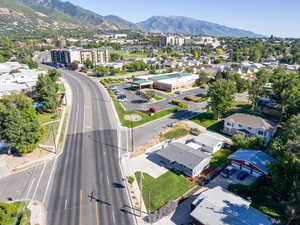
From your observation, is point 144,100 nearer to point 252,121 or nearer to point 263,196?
point 252,121

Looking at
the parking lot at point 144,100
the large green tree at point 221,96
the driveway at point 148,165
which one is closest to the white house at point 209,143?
the driveway at point 148,165

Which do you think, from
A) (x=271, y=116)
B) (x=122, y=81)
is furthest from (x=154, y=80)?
(x=271, y=116)

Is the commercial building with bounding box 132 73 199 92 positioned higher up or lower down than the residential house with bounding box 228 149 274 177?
higher up

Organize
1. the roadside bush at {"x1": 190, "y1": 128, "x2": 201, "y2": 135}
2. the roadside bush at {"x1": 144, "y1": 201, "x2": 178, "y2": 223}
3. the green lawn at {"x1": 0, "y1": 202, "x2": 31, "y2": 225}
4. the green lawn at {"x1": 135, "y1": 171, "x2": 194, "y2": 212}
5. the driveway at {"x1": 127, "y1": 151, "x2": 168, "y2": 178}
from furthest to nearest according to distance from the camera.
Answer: the roadside bush at {"x1": 190, "y1": 128, "x2": 201, "y2": 135}
the driveway at {"x1": 127, "y1": 151, "x2": 168, "y2": 178}
the green lawn at {"x1": 135, "y1": 171, "x2": 194, "y2": 212}
the roadside bush at {"x1": 144, "y1": 201, "x2": 178, "y2": 223}
the green lawn at {"x1": 0, "y1": 202, "x2": 31, "y2": 225}

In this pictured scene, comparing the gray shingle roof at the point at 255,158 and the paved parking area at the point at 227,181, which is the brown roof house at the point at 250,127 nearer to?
the gray shingle roof at the point at 255,158

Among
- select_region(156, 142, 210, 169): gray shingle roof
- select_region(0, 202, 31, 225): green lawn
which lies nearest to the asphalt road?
select_region(0, 202, 31, 225): green lawn

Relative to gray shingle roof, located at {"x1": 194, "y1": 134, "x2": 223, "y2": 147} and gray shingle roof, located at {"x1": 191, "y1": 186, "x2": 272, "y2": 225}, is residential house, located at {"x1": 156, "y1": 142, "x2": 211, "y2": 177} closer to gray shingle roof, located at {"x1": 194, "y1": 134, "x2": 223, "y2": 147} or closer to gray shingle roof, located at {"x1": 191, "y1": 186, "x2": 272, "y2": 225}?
gray shingle roof, located at {"x1": 194, "y1": 134, "x2": 223, "y2": 147}
